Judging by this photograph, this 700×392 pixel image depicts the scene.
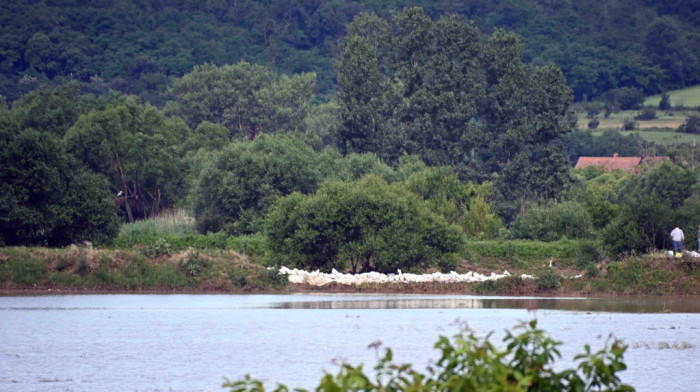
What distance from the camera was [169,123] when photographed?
287 ft

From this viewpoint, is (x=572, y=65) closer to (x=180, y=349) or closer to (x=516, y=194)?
(x=516, y=194)

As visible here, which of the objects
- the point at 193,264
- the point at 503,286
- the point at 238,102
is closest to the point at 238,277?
the point at 193,264

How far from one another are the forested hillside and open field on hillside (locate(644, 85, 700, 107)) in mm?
2011

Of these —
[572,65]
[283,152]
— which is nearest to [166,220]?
[283,152]

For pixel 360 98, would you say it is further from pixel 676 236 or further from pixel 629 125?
pixel 629 125

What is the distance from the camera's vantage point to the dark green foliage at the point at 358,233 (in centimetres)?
4734

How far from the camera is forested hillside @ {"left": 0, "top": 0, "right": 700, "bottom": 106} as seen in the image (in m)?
148

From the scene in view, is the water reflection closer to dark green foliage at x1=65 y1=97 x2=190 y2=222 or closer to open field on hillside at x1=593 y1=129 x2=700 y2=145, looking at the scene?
dark green foliage at x1=65 y1=97 x2=190 y2=222

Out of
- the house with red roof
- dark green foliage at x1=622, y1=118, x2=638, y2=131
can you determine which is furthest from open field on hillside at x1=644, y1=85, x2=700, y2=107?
the house with red roof

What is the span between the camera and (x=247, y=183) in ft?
210

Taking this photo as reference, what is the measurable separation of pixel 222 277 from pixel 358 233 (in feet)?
23.3

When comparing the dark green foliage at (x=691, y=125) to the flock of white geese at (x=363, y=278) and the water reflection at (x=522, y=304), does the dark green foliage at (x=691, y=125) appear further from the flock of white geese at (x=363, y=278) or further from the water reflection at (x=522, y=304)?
the water reflection at (x=522, y=304)

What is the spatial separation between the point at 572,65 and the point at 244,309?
429 ft

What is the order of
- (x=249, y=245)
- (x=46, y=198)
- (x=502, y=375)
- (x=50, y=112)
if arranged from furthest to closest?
(x=50, y=112) → (x=249, y=245) → (x=46, y=198) → (x=502, y=375)
